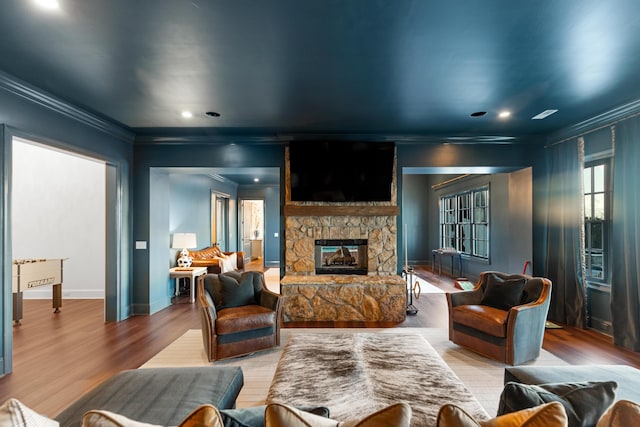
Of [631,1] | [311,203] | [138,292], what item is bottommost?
[138,292]

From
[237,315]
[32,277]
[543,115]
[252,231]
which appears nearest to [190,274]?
[32,277]

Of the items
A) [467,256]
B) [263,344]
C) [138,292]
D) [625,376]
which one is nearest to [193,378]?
[263,344]

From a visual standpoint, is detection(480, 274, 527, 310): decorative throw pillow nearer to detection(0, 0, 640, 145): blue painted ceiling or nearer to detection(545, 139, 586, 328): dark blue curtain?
detection(545, 139, 586, 328): dark blue curtain

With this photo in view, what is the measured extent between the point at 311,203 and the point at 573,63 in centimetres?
346

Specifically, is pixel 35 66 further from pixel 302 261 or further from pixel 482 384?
pixel 482 384

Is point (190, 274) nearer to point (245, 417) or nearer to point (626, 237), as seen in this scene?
point (245, 417)

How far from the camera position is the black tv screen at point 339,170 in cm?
489

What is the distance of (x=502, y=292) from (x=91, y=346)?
15.7ft

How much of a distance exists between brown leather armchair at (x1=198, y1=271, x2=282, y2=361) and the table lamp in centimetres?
251

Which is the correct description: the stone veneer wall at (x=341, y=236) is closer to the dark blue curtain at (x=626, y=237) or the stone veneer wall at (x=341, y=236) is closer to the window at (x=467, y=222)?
the dark blue curtain at (x=626, y=237)

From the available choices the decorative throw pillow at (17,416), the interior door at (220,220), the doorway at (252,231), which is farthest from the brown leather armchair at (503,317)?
the doorway at (252,231)

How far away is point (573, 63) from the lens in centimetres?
276

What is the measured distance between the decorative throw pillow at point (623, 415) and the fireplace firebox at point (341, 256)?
4.16 metres

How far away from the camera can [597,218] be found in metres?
4.40
